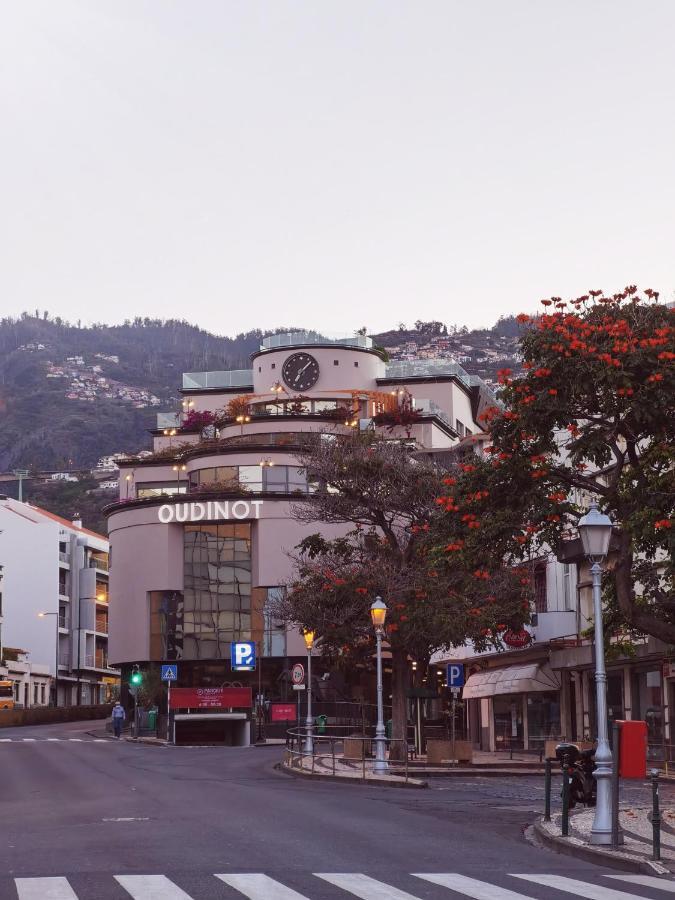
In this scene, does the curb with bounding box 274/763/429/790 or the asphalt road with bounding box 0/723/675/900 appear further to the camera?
the curb with bounding box 274/763/429/790

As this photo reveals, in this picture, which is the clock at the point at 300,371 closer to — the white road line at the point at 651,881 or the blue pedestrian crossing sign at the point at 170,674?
the blue pedestrian crossing sign at the point at 170,674

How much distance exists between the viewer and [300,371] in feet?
343

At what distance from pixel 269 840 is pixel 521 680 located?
119 ft

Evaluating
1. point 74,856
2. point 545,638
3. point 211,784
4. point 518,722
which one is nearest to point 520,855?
point 74,856

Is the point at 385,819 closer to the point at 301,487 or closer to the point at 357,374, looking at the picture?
the point at 301,487

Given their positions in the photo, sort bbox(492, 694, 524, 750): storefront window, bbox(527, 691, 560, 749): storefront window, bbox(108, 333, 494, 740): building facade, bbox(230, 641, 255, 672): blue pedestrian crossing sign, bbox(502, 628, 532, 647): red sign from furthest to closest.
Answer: bbox(108, 333, 494, 740): building facade < bbox(230, 641, 255, 672): blue pedestrian crossing sign < bbox(492, 694, 524, 750): storefront window < bbox(527, 691, 560, 749): storefront window < bbox(502, 628, 532, 647): red sign

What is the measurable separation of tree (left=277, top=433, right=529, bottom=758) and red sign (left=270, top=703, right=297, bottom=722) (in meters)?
27.8

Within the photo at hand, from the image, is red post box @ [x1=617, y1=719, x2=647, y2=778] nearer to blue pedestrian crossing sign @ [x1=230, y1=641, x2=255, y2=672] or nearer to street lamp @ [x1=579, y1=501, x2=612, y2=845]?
street lamp @ [x1=579, y1=501, x2=612, y2=845]

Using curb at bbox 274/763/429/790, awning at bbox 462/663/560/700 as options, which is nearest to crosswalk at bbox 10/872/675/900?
curb at bbox 274/763/429/790

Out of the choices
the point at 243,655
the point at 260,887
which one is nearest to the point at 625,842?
the point at 260,887

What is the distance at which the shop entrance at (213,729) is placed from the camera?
2625 inches

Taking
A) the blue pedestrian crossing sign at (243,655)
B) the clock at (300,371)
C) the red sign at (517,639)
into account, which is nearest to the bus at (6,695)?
the blue pedestrian crossing sign at (243,655)

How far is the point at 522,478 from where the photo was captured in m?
24.5

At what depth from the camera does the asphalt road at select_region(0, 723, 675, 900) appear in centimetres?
1379
